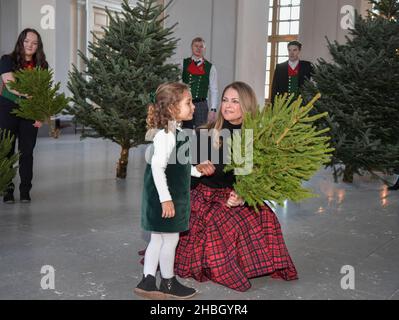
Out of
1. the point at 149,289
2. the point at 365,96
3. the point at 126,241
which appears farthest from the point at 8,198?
the point at 365,96

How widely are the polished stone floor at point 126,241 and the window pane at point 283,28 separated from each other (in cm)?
1248

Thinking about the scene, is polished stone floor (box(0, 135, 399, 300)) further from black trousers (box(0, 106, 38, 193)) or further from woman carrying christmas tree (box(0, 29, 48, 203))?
woman carrying christmas tree (box(0, 29, 48, 203))

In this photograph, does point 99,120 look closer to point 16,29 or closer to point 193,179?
point 193,179

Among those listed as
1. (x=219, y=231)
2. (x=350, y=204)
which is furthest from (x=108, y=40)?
(x=219, y=231)

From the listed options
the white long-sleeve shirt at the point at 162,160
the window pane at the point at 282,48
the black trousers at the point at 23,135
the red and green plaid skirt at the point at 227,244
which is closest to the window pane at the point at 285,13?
the window pane at the point at 282,48

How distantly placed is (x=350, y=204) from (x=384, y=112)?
55.3 inches

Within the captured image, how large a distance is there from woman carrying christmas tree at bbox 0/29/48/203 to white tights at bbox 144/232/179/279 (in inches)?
104

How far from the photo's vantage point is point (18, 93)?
5.26 m

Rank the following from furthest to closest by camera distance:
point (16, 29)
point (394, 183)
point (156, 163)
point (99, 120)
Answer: point (16, 29), point (394, 183), point (99, 120), point (156, 163)

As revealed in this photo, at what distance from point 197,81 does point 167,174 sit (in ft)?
16.4

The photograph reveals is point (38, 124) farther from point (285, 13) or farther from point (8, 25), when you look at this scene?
point (285, 13)

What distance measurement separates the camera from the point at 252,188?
122 inches

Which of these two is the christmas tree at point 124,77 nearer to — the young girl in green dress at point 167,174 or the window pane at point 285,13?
the young girl in green dress at point 167,174

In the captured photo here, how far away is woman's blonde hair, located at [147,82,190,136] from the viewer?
9.99 feet
